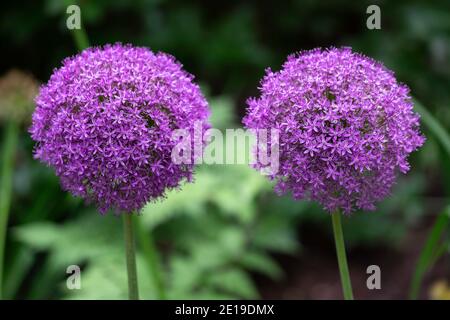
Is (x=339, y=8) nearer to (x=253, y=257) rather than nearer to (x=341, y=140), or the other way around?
(x=253, y=257)

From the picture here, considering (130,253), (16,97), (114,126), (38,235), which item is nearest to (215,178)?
(38,235)

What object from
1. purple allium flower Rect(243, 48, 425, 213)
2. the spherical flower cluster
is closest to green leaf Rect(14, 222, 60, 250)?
the spherical flower cluster

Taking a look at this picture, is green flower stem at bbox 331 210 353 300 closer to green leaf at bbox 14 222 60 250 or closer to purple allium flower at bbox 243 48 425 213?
purple allium flower at bbox 243 48 425 213

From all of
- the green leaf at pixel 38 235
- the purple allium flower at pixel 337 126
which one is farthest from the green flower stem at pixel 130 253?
the green leaf at pixel 38 235

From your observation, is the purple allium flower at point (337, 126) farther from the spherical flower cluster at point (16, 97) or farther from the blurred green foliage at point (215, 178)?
the spherical flower cluster at point (16, 97)

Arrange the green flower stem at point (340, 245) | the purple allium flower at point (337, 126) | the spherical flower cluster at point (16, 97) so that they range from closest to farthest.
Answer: the purple allium flower at point (337, 126) → the green flower stem at point (340, 245) → the spherical flower cluster at point (16, 97)

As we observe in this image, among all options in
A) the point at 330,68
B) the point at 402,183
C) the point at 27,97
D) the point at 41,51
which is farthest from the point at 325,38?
the point at 330,68
